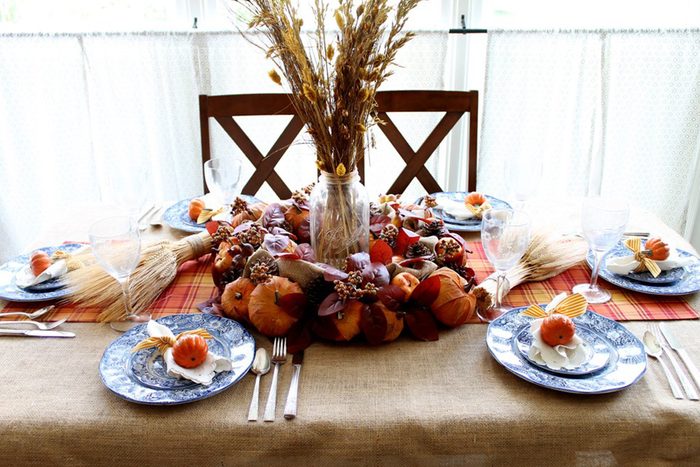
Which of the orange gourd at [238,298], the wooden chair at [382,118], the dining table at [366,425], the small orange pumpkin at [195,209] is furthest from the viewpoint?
the wooden chair at [382,118]

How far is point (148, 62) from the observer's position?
2.34 m

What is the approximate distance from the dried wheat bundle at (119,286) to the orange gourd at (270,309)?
25 centimetres

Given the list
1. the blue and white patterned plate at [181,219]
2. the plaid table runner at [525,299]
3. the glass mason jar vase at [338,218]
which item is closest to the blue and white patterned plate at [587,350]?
the plaid table runner at [525,299]

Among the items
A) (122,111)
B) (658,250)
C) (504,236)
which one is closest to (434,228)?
(504,236)

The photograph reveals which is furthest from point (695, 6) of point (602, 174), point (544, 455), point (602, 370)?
point (544, 455)

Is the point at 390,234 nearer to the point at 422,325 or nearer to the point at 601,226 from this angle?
the point at 422,325

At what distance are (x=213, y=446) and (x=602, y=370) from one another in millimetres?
570

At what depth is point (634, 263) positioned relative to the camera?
1.22m

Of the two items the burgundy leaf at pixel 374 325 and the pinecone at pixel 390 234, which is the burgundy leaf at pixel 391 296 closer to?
the burgundy leaf at pixel 374 325

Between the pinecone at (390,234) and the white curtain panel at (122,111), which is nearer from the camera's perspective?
the pinecone at (390,234)

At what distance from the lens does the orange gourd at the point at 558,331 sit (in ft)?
3.15

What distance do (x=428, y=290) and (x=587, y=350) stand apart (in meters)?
0.26

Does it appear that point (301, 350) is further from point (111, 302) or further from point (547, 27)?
point (547, 27)

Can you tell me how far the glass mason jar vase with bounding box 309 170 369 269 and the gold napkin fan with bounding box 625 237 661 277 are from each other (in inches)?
20.9
